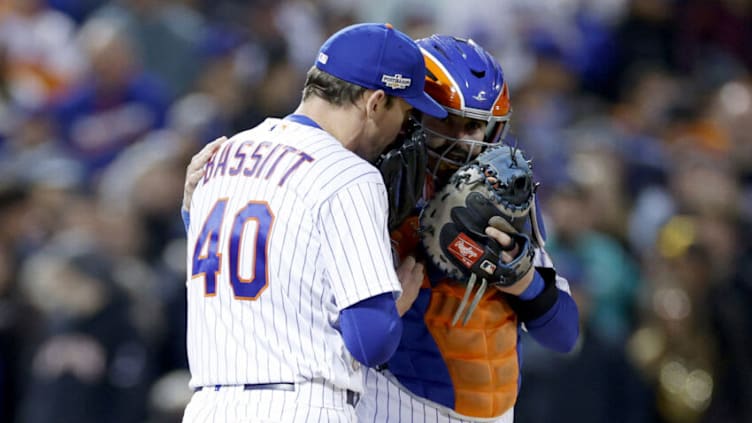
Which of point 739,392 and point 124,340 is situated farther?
point 739,392

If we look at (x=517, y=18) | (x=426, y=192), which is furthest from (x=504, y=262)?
(x=517, y=18)

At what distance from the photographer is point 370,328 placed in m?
2.99

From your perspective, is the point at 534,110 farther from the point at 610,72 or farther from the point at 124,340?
the point at 124,340

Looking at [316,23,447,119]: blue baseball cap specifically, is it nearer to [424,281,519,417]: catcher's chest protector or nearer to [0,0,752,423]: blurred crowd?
[424,281,519,417]: catcher's chest protector

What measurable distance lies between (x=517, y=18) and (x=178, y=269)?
471cm

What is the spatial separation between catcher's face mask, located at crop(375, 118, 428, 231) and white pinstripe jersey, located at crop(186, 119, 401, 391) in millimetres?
224

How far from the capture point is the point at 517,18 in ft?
32.2

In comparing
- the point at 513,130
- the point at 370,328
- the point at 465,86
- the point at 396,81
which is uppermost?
the point at 396,81

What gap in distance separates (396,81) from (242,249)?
23.8 inches

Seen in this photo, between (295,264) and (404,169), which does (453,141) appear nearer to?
(404,169)

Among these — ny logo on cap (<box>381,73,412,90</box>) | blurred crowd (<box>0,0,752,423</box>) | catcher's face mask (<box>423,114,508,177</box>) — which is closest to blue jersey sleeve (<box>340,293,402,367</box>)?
ny logo on cap (<box>381,73,412,90</box>)

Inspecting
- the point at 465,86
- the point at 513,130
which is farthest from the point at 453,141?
the point at 513,130

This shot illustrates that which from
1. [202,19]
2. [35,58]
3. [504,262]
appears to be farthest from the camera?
[202,19]

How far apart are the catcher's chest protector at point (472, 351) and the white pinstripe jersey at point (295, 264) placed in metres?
0.55
